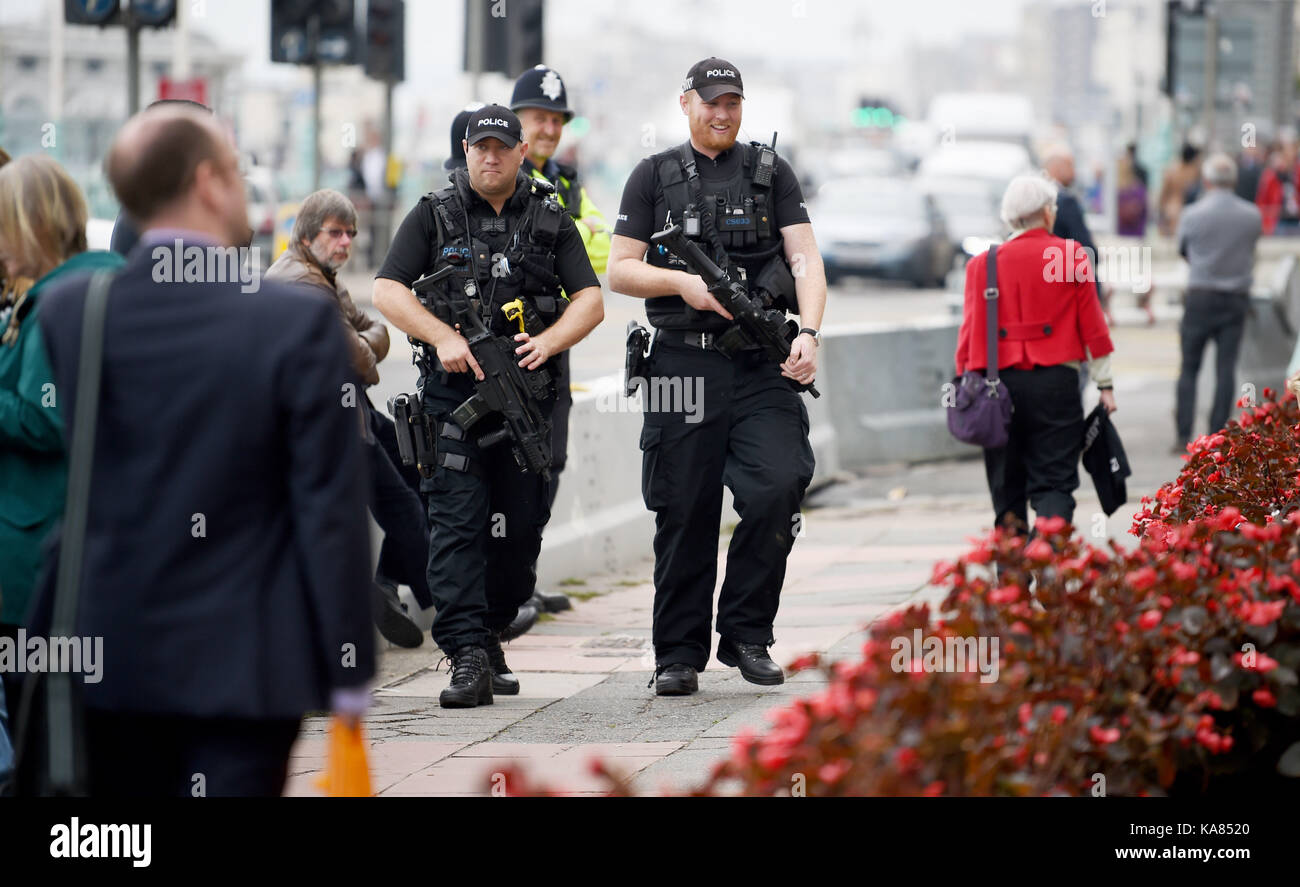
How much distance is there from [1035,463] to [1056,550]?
360cm

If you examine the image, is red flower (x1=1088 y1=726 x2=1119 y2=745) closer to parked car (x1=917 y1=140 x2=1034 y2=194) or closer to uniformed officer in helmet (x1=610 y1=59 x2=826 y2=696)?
uniformed officer in helmet (x1=610 y1=59 x2=826 y2=696)

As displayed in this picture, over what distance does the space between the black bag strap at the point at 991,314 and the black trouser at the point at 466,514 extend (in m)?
2.04

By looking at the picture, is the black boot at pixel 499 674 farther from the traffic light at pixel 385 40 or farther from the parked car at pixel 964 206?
the parked car at pixel 964 206

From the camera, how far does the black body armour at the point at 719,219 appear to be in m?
6.19

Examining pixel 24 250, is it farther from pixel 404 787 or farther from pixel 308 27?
pixel 308 27

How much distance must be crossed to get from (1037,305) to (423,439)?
2714mm

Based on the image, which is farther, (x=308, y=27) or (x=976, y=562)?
(x=308, y=27)

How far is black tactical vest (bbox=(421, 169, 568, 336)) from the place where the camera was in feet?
20.1

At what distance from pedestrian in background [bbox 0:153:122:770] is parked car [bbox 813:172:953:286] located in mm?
23636

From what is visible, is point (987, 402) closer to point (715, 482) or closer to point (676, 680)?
point (715, 482)

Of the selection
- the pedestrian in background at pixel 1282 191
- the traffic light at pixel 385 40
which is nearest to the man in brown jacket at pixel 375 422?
the traffic light at pixel 385 40

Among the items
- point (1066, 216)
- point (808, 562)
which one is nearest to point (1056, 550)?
point (808, 562)

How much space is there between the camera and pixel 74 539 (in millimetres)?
2957
